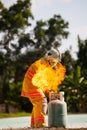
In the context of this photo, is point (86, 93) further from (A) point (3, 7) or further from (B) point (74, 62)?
(A) point (3, 7)

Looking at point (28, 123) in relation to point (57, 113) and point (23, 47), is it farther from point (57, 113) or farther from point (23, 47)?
point (23, 47)

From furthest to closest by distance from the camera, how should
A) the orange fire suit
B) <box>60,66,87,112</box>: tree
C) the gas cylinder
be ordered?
<box>60,66,87,112</box>: tree < the orange fire suit < the gas cylinder

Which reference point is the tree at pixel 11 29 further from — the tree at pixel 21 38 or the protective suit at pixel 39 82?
the protective suit at pixel 39 82

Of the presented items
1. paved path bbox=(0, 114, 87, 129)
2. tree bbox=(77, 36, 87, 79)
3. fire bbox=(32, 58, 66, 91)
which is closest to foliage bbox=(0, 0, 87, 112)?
tree bbox=(77, 36, 87, 79)

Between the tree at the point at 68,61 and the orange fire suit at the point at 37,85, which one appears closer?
the orange fire suit at the point at 37,85

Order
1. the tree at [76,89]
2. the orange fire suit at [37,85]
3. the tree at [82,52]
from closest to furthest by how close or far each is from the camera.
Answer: the orange fire suit at [37,85] → the tree at [76,89] → the tree at [82,52]

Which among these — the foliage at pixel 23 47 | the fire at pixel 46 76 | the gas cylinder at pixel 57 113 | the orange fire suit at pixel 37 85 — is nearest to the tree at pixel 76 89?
the foliage at pixel 23 47

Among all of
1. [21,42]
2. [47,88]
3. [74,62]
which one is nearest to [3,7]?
[21,42]

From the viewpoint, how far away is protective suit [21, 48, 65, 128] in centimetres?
666

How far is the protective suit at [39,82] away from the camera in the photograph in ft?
21.8

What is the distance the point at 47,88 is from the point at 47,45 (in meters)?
23.8

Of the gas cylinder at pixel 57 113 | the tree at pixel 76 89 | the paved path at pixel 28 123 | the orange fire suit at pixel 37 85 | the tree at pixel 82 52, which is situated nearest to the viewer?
the gas cylinder at pixel 57 113

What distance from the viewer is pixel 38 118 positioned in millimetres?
6664

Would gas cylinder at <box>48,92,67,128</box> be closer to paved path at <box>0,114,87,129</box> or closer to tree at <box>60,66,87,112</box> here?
paved path at <box>0,114,87,129</box>
